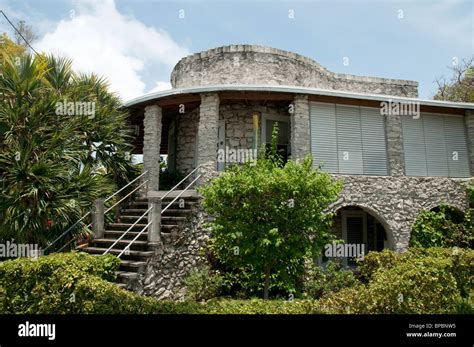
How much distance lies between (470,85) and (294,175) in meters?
21.6

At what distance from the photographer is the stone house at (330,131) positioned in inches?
426

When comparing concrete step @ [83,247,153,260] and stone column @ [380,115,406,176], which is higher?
stone column @ [380,115,406,176]

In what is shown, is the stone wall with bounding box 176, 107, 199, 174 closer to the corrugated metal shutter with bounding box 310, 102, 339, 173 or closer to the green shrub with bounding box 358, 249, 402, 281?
the corrugated metal shutter with bounding box 310, 102, 339, 173

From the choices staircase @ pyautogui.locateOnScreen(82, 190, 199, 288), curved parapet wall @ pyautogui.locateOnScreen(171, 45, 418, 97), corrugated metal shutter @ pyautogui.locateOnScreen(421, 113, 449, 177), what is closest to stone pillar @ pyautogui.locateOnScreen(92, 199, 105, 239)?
staircase @ pyautogui.locateOnScreen(82, 190, 199, 288)

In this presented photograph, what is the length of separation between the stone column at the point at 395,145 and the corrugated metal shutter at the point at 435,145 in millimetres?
1075

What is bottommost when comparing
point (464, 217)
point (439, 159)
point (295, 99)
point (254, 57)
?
point (464, 217)

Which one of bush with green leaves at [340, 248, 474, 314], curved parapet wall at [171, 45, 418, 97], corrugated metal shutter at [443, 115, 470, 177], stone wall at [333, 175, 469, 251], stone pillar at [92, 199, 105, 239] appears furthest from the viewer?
curved parapet wall at [171, 45, 418, 97]

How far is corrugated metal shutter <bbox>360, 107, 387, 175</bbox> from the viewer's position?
11.4 meters

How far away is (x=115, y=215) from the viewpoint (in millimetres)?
10758

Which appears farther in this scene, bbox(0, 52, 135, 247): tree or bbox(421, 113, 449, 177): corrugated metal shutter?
bbox(421, 113, 449, 177): corrugated metal shutter

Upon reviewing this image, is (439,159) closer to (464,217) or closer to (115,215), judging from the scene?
(464,217)

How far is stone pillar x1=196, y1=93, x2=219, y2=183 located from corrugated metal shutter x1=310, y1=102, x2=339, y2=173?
10.2 feet

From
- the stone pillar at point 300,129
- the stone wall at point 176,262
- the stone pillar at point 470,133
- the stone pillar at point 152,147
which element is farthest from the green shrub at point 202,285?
the stone pillar at point 470,133
